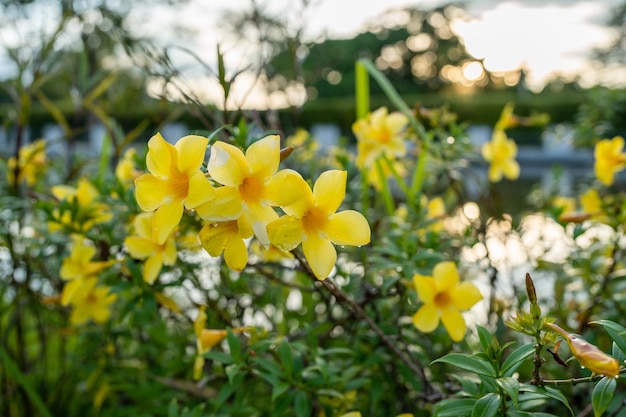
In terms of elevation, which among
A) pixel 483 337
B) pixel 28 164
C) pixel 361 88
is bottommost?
pixel 483 337

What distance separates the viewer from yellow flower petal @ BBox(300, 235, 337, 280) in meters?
0.63

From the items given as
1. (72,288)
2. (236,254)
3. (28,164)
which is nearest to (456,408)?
(236,254)

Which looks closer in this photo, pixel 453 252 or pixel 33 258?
pixel 33 258

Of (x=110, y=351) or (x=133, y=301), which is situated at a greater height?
(x=133, y=301)

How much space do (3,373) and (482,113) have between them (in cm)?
1315

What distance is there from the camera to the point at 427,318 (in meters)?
0.87

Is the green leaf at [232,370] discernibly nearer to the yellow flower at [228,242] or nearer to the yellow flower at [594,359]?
the yellow flower at [228,242]

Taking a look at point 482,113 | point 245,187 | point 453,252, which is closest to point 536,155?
point 482,113

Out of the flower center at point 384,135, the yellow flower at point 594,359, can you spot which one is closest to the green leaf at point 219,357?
the yellow flower at point 594,359

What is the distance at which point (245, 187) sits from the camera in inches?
24.4

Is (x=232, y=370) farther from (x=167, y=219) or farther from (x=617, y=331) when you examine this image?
(x=617, y=331)

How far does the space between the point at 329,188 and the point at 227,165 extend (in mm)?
105

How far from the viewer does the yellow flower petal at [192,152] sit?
1.98 feet

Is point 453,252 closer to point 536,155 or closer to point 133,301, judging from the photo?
point 133,301
